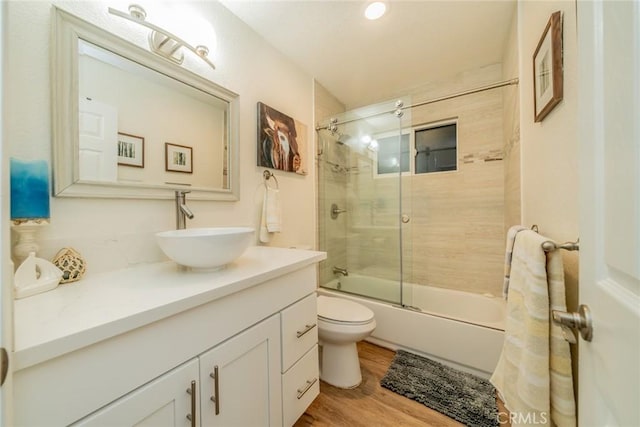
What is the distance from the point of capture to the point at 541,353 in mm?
673

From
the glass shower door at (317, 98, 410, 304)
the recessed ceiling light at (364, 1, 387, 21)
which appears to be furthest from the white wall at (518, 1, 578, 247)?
the glass shower door at (317, 98, 410, 304)

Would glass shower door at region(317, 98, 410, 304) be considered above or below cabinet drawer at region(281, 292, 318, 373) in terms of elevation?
above

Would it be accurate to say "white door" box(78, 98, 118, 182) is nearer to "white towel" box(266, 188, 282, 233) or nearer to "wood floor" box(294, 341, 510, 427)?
"white towel" box(266, 188, 282, 233)

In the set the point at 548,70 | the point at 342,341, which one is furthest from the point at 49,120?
the point at 548,70

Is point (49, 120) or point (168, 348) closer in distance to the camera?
point (168, 348)

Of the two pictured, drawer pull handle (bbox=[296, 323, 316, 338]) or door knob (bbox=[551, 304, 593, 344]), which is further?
drawer pull handle (bbox=[296, 323, 316, 338])

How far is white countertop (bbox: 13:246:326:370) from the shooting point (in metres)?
0.45

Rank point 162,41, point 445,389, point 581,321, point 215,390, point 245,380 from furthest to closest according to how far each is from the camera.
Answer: point 445,389, point 162,41, point 245,380, point 215,390, point 581,321

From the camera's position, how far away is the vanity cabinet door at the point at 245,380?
28.7 inches

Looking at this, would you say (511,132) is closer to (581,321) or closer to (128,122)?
(581,321)

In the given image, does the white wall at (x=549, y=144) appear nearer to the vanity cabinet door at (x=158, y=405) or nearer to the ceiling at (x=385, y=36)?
the ceiling at (x=385, y=36)

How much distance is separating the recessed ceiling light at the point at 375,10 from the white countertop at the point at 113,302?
1.58 metres

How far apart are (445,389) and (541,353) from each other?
3.24ft

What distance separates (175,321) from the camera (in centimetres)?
64
